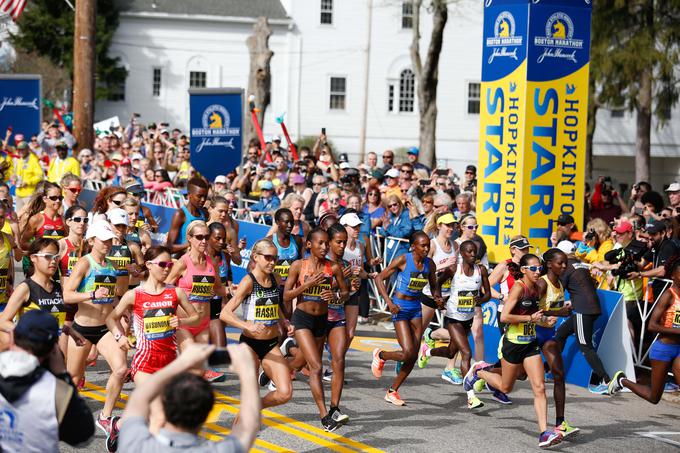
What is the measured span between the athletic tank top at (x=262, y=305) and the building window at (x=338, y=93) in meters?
41.4

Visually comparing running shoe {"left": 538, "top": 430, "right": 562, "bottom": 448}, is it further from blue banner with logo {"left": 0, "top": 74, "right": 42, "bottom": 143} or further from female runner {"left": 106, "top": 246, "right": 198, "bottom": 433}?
blue banner with logo {"left": 0, "top": 74, "right": 42, "bottom": 143}

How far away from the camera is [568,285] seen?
1227cm

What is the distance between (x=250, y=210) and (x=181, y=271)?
279 inches

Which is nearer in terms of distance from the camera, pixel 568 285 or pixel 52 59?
pixel 568 285

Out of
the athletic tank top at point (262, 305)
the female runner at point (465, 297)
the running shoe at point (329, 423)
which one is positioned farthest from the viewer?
the female runner at point (465, 297)

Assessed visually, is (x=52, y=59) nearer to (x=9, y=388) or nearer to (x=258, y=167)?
(x=258, y=167)

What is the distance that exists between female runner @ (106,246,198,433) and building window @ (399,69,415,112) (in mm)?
42716

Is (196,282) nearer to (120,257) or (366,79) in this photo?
(120,257)

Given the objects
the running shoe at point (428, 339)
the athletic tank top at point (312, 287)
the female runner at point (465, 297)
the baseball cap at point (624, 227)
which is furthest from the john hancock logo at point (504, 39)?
the athletic tank top at point (312, 287)

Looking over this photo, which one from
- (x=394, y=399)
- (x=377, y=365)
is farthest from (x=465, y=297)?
(x=394, y=399)

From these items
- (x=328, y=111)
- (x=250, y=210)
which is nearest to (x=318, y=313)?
(x=250, y=210)

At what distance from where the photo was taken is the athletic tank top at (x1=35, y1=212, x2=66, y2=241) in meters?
12.7

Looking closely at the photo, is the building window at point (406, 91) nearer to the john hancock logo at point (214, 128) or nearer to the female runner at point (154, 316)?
the john hancock logo at point (214, 128)

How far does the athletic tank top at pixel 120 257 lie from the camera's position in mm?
10008
